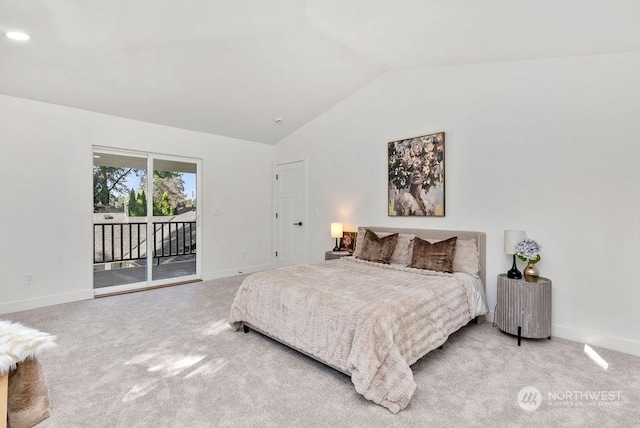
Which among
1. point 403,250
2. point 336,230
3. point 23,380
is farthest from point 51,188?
point 403,250

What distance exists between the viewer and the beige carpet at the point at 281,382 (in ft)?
5.72

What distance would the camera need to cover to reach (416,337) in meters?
2.18

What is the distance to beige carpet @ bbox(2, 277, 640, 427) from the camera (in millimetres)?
1744

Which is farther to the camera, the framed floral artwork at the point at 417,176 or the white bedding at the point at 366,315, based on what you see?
the framed floral artwork at the point at 417,176

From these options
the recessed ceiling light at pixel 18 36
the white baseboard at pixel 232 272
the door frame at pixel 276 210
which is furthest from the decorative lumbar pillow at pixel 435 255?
the recessed ceiling light at pixel 18 36

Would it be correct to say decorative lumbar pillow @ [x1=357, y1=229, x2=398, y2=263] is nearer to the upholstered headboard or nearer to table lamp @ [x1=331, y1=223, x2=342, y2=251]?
Result: the upholstered headboard

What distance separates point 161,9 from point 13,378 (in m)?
2.58

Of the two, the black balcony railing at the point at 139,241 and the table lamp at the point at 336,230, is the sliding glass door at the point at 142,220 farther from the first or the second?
the table lamp at the point at 336,230

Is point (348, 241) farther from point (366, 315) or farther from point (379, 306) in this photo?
point (366, 315)

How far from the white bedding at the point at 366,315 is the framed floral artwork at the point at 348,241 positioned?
4.24 ft

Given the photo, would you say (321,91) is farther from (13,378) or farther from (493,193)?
(13,378)

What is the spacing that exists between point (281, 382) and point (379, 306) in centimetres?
84

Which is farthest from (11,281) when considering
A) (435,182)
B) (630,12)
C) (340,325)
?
(630,12)

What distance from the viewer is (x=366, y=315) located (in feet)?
6.65
